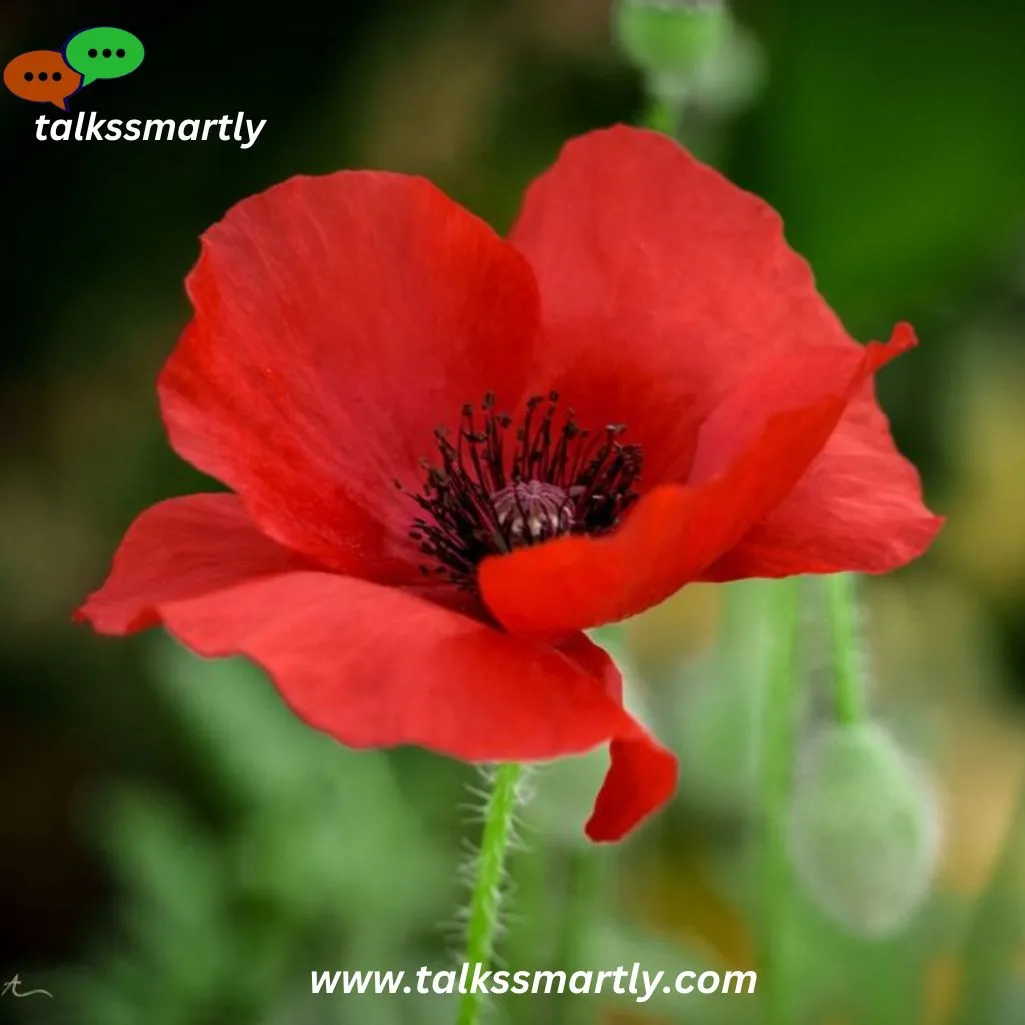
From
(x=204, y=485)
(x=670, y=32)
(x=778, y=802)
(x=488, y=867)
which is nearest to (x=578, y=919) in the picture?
(x=778, y=802)

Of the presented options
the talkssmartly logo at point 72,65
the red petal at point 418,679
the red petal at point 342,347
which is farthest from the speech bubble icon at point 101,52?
the red petal at point 418,679

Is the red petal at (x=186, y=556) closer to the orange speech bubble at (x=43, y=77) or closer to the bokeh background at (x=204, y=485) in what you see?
the orange speech bubble at (x=43, y=77)

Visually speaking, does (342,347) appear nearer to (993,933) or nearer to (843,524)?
(843,524)

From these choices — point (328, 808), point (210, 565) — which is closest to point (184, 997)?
point (328, 808)

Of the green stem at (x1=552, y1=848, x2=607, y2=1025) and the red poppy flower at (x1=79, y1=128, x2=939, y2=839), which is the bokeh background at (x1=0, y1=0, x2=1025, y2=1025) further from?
the red poppy flower at (x1=79, y1=128, x2=939, y2=839)

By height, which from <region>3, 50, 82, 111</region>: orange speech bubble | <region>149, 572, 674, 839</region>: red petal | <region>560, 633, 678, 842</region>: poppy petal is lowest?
<region>560, 633, 678, 842</region>: poppy petal

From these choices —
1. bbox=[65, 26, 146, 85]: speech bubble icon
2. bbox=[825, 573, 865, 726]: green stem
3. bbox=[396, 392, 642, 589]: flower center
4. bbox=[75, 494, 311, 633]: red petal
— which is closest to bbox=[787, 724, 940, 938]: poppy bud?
bbox=[825, 573, 865, 726]: green stem
